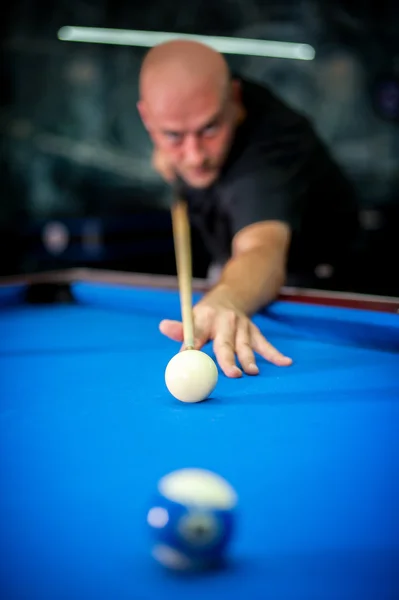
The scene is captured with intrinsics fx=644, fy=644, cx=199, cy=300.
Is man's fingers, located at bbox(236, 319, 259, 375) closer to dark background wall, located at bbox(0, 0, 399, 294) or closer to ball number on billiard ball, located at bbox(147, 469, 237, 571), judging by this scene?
ball number on billiard ball, located at bbox(147, 469, 237, 571)

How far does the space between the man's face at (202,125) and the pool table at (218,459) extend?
1194 millimetres

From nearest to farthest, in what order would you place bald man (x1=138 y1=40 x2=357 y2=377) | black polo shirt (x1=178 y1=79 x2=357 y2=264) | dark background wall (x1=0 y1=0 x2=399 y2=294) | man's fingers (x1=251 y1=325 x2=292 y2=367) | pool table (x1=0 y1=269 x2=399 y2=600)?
pool table (x1=0 y1=269 x2=399 y2=600), man's fingers (x1=251 y1=325 x2=292 y2=367), bald man (x1=138 y1=40 x2=357 y2=377), black polo shirt (x1=178 y1=79 x2=357 y2=264), dark background wall (x1=0 y1=0 x2=399 y2=294)

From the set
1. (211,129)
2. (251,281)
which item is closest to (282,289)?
(251,281)

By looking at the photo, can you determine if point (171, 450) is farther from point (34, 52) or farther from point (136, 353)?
point (34, 52)

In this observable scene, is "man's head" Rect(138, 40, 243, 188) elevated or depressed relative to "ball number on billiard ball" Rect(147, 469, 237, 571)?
elevated

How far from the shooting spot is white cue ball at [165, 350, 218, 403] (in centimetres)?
112

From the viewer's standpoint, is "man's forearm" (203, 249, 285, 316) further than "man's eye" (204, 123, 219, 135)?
No

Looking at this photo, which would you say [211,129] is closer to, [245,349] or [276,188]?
[276,188]

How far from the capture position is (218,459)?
854 millimetres

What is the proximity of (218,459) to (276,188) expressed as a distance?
5.28 ft

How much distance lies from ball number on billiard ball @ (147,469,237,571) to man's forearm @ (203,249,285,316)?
99 cm

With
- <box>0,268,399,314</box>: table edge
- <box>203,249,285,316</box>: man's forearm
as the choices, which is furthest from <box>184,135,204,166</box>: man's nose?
<box>203,249,285,316</box>: man's forearm

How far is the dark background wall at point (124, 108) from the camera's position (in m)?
6.54

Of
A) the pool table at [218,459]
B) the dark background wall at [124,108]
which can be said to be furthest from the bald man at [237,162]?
the dark background wall at [124,108]
